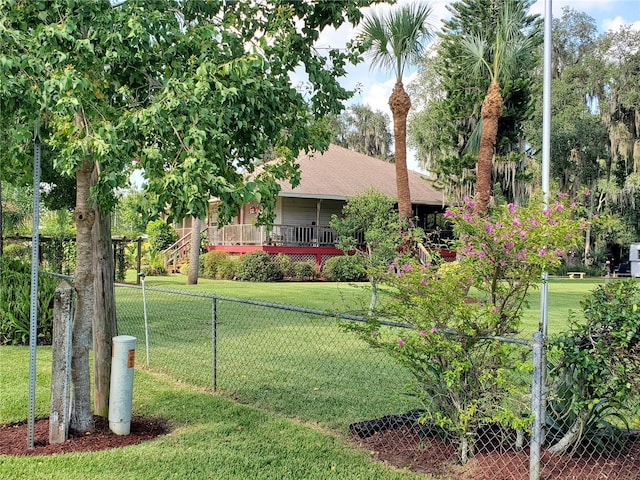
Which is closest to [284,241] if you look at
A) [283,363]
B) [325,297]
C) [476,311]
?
[325,297]

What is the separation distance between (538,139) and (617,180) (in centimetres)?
807

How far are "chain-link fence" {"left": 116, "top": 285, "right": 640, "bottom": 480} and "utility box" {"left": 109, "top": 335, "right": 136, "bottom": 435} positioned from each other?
1.29 meters

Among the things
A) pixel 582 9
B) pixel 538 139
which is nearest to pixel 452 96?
pixel 538 139

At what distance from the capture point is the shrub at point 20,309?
903cm

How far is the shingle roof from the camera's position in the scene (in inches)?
1033

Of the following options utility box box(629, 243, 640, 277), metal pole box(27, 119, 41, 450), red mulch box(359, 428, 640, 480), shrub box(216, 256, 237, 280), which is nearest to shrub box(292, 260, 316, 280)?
shrub box(216, 256, 237, 280)

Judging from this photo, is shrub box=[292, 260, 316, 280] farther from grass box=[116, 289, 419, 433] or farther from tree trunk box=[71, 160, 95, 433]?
tree trunk box=[71, 160, 95, 433]

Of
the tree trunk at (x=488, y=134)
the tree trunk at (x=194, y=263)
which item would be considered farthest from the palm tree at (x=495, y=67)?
the tree trunk at (x=194, y=263)

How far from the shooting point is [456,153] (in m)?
28.8

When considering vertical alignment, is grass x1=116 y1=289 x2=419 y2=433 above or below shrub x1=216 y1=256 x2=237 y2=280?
below

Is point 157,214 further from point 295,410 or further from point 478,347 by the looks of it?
point 295,410

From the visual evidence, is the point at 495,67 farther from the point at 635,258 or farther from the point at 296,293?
the point at 635,258

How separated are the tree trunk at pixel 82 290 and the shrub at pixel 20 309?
193 inches

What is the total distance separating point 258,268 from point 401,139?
24.7 ft
